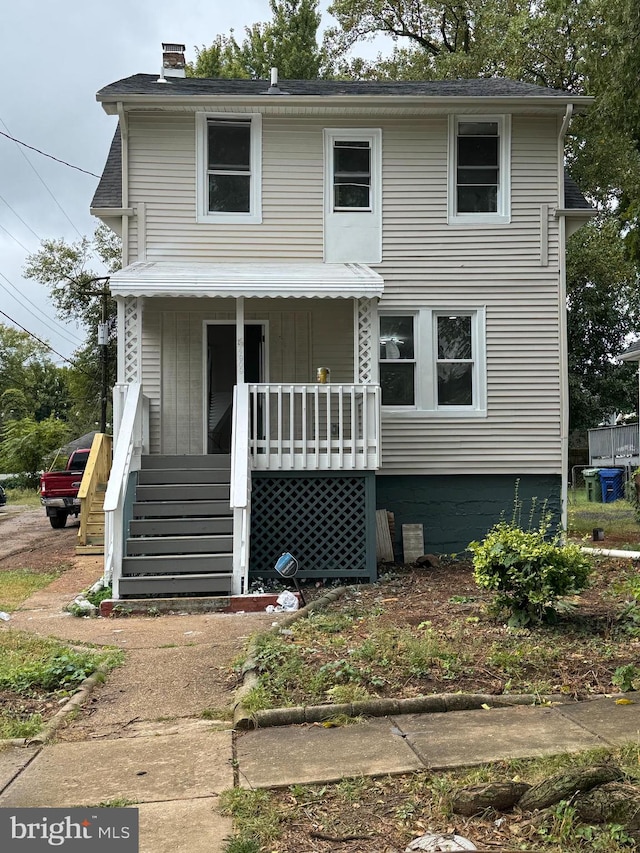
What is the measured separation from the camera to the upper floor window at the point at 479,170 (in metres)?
12.0

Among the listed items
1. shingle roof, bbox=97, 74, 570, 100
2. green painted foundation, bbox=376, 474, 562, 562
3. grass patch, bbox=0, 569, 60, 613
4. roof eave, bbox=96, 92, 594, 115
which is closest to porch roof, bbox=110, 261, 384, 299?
roof eave, bbox=96, 92, 594, 115

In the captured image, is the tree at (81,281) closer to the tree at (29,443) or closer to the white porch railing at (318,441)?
the tree at (29,443)

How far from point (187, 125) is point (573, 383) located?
70.2 feet

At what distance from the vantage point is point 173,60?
1385 cm

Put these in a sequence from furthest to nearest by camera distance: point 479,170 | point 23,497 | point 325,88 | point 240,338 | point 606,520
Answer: point 23,497 → point 606,520 → point 325,88 → point 479,170 → point 240,338

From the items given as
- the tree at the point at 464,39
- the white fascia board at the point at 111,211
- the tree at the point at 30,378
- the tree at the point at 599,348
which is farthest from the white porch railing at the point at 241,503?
the tree at the point at 30,378

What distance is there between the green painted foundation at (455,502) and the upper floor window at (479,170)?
393 centimetres

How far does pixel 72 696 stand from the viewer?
5430mm

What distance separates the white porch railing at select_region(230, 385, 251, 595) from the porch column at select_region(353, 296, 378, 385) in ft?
5.67

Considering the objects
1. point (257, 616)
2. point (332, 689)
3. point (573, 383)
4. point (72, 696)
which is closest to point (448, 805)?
point (332, 689)

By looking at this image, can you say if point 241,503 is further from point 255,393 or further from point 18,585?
point 18,585

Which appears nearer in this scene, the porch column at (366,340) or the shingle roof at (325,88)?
the porch column at (366,340)

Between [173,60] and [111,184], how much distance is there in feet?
10.2

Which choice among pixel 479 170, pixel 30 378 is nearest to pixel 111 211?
pixel 479 170
